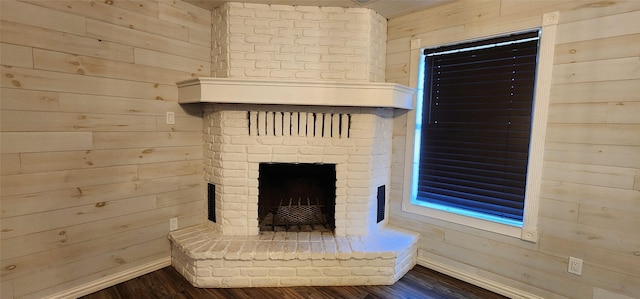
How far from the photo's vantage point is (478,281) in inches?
88.6

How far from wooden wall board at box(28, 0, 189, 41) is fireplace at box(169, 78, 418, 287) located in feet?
1.49

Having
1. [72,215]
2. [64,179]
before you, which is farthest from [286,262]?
[64,179]

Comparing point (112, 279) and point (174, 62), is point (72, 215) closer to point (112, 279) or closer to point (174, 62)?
point (112, 279)

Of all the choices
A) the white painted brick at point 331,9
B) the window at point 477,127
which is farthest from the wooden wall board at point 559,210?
the white painted brick at point 331,9

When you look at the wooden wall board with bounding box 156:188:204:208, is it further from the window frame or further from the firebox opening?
the window frame

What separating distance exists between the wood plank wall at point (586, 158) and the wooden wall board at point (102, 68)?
2516 millimetres

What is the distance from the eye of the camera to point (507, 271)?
2.13m

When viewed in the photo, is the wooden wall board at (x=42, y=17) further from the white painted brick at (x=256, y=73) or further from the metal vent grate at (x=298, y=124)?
the metal vent grate at (x=298, y=124)

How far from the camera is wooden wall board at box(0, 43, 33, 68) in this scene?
5.36 feet

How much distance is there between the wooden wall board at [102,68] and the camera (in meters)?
1.79

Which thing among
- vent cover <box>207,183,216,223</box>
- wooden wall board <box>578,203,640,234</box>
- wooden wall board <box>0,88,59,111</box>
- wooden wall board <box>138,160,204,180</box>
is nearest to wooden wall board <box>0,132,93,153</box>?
wooden wall board <box>0,88,59,111</box>

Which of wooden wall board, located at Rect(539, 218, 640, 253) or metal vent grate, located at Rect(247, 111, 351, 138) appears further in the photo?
metal vent grate, located at Rect(247, 111, 351, 138)

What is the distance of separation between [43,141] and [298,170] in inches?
73.0

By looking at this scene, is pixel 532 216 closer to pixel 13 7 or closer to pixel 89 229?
pixel 89 229
